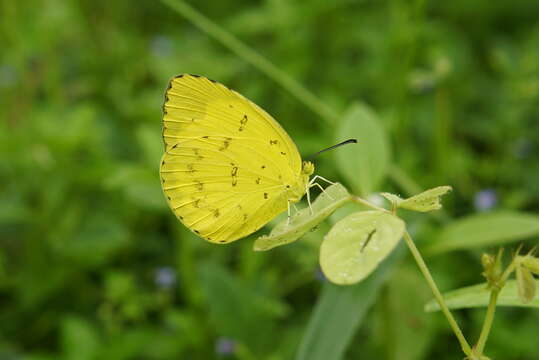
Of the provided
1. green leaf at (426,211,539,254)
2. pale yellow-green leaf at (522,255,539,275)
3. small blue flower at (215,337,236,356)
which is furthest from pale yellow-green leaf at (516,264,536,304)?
small blue flower at (215,337,236,356)

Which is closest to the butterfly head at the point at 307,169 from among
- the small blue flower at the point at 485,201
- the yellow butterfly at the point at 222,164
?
the yellow butterfly at the point at 222,164

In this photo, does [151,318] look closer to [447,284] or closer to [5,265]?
[5,265]

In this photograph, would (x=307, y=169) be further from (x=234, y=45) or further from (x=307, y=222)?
(x=234, y=45)

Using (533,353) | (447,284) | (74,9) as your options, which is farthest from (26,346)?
(74,9)

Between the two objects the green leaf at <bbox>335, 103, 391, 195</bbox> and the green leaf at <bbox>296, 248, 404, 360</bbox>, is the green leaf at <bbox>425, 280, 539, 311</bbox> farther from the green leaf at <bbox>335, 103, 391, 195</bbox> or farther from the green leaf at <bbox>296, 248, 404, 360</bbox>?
the green leaf at <bbox>335, 103, 391, 195</bbox>

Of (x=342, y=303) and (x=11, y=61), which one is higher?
(x=11, y=61)

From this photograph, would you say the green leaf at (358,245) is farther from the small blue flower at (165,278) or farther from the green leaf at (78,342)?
the small blue flower at (165,278)
